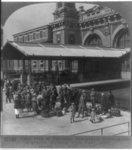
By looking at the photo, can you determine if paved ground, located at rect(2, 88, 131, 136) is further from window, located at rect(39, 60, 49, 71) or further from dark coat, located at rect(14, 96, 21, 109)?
window, located at rect(39, 60, 49, 71)

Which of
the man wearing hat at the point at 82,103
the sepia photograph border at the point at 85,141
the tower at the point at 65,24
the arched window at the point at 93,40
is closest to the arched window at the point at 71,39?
the tower at the point at 65,24

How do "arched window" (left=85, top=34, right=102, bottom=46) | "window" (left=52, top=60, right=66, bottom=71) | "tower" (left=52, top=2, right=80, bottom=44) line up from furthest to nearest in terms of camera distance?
"arched window" (left=85, top=34, right=102, bottom=46) < "window" (left=52, top=60, right=66, bottom=71) < "tower" (left=52, top=2, right=80, bottom=44)

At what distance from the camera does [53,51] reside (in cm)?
1044

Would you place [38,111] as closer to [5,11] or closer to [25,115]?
[25,115]

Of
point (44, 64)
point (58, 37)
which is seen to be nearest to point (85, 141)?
point (44, 64)

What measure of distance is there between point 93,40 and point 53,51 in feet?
6.10

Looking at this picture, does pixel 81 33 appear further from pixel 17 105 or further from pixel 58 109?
pixel 17 105

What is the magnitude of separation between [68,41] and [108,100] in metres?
2.80

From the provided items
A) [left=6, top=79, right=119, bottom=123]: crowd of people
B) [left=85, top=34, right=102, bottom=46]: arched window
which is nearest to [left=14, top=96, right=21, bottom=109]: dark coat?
[left=6, top=79, right=119, bottom=123]: crowd of people

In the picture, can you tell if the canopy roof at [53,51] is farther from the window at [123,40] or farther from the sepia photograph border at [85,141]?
the sepia photograph border at [85,141]

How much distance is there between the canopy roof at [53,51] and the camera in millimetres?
10102

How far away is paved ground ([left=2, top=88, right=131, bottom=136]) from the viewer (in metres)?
9.24

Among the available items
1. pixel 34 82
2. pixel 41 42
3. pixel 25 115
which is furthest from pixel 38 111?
pixel 41 42

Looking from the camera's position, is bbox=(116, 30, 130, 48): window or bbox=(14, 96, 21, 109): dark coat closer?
bbox=(116, 30, 130, 48): window
